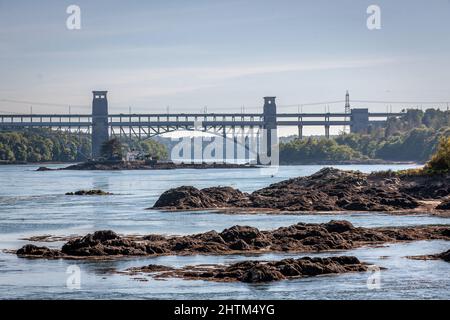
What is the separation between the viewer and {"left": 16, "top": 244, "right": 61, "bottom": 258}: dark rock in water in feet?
96.7

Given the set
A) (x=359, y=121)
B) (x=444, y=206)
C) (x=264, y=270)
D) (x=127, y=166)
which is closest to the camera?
(x=264, y=270)

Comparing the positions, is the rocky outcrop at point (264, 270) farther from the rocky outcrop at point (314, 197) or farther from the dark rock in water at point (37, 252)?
the rocky outcrop at point (314, 197)

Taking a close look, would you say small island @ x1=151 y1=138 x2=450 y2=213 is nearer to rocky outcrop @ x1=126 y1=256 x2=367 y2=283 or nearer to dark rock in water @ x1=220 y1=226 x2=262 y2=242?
dark rock in water @ x1=220 y1=226 x2=262 y2=242

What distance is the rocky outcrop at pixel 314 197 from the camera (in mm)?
48344

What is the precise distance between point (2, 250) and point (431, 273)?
42.9 ft

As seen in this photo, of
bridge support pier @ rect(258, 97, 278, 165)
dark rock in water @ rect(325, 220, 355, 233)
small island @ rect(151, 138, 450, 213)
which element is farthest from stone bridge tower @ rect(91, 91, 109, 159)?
dark rock in water @ rect(325, 220, 355, 233)

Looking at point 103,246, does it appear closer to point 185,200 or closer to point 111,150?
point 185,200

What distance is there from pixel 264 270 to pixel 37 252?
7.91 meters

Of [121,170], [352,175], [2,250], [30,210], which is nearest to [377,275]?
[2,250]

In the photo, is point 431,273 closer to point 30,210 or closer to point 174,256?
point 174,256

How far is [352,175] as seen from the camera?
62.4m

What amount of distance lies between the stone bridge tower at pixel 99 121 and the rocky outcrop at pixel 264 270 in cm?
12845

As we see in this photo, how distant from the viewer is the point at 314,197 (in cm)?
5078

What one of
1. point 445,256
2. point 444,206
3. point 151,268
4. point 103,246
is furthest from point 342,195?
point 151,268
